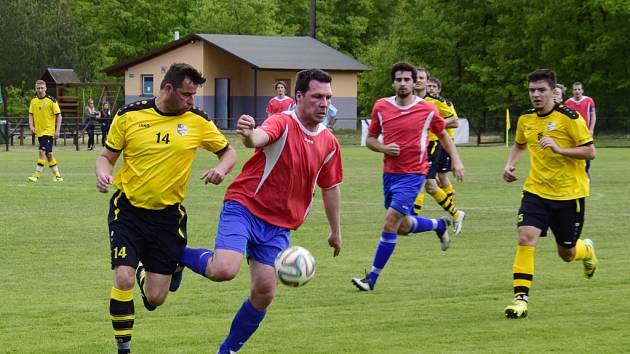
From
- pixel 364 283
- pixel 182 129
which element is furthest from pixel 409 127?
pixel 182 129

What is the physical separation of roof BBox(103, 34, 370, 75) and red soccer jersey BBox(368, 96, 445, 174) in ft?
146

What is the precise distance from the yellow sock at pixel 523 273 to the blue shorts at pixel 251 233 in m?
2.58

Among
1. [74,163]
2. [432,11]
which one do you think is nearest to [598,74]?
[432,11]

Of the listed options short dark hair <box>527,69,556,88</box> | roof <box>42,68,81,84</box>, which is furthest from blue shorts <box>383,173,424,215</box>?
roof <box>42,68,81,84</box>

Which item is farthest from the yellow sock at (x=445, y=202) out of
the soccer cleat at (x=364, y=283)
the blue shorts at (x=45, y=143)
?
the blue shorts at (x=45, y=143)

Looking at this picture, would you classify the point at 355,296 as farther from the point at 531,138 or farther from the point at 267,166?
the point at 267,166

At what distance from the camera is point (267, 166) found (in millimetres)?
7844

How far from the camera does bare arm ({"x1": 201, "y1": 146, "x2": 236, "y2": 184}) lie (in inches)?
306

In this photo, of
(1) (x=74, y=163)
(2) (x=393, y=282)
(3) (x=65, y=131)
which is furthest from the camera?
(3) (x=65, y=131)

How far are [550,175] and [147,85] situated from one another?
5165 centimetres

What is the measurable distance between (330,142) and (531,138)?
2809 millimetres

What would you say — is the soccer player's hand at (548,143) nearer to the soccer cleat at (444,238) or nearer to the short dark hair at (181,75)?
the short dark hair at (181,75)

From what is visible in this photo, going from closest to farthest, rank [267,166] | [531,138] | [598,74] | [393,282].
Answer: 1. [267,166]
2. [531,138]
3. [393,282]
4. [598,74]

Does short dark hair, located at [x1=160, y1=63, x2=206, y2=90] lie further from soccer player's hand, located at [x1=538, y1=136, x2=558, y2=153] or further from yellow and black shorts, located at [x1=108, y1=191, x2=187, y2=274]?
soccer player's hand, located at [x1=538, y1=136, x2=558, y2=153]
